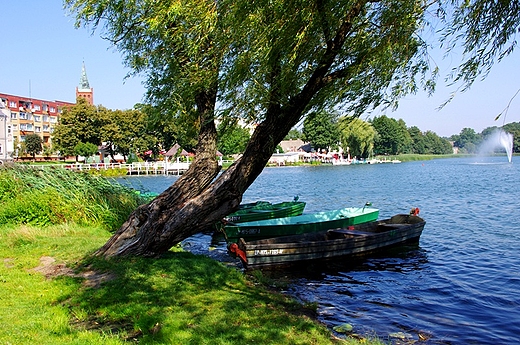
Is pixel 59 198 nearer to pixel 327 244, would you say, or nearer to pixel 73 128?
pixel 327 244

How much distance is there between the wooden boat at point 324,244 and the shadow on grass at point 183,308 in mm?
2889

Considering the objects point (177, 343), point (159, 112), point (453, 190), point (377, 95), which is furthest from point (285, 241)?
point (453, 190)

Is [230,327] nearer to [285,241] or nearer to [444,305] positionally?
[444,305]

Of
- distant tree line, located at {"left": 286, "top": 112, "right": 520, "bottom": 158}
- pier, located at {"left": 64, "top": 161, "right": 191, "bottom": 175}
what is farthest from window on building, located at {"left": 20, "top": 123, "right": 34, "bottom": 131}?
distant tree line, located at {"left": 286, "top": 112, "right": 520, "bottom": 158}

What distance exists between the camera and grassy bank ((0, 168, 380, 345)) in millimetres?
5715

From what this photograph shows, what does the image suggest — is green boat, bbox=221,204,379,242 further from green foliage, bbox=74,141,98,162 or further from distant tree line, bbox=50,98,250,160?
green foliage, bbox=74,141,98,162

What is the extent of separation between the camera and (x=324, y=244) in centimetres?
1330

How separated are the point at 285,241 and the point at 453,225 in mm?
11600

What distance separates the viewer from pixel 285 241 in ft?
44.1

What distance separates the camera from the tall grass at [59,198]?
13.5m

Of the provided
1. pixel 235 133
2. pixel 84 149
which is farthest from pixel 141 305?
pixel 84 149

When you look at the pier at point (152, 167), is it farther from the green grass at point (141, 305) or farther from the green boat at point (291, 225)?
the green grass at point (141, 305)

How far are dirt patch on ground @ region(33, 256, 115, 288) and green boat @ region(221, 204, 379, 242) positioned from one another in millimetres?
6800

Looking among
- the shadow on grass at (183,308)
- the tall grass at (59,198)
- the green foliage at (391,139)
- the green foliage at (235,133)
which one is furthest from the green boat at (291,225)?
the green foliage at (391,139)
